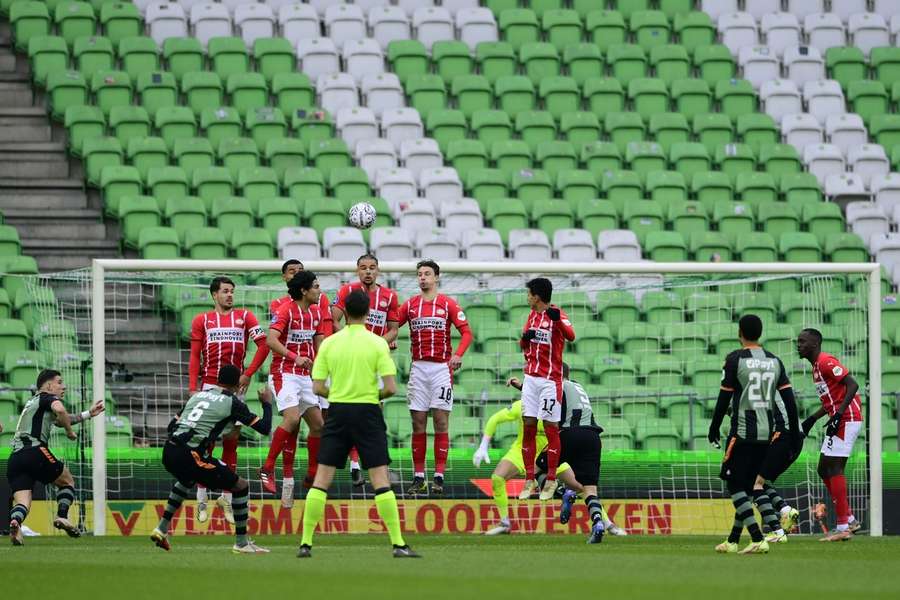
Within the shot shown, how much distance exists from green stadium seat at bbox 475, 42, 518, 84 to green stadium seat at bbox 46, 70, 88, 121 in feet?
22.3

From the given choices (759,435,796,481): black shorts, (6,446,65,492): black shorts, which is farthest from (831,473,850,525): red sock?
(6,446,65,492): black shorts

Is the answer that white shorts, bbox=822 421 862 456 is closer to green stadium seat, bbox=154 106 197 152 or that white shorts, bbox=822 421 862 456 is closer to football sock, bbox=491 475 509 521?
football sock, bbox=491 475 509 521

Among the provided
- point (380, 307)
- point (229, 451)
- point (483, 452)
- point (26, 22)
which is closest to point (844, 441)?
point (483, 452)

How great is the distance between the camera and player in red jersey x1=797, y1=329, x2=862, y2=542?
15.5 metres

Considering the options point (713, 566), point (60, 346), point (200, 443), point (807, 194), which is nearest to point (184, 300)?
point (60, 346)

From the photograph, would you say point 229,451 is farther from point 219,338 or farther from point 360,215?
point 360,215

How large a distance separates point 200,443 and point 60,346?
5824mm

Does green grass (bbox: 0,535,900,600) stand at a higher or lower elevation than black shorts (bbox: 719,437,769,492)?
lower

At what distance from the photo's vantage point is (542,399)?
50.1 ft

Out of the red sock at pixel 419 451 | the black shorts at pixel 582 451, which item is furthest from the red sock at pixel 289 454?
the black shorts at pixel 582 451

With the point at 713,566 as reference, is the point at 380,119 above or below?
above

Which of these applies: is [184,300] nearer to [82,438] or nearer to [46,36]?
[82,438]

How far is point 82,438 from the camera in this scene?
17.2 m

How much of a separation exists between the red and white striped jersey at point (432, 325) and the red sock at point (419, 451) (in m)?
0.85
